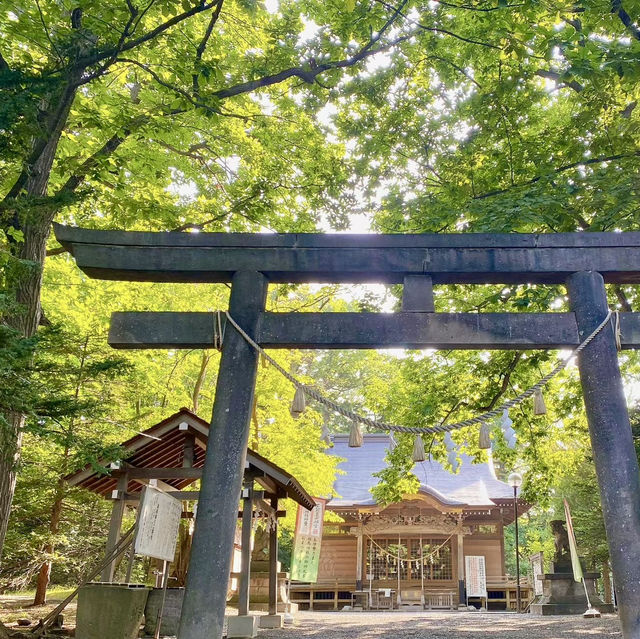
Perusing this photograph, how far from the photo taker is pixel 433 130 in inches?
399

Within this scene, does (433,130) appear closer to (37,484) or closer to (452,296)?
(452,296)

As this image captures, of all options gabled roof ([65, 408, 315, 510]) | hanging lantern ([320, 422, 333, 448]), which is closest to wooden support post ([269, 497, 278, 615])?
gabled roof ([65, 408, 315, 510])

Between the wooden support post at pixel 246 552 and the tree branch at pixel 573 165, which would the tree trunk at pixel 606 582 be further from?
the tree branch at pixel 573 165

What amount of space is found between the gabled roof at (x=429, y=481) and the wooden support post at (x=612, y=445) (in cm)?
1563

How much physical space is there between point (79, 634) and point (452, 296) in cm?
791

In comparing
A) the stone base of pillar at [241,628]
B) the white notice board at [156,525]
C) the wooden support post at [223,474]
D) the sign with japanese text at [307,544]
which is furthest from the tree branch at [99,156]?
the sign with japanese text at [307,544]

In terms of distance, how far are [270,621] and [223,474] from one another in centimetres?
891

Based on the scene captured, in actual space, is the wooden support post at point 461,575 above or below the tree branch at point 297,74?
below

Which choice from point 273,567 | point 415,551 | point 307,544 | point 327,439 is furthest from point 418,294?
point 327,439

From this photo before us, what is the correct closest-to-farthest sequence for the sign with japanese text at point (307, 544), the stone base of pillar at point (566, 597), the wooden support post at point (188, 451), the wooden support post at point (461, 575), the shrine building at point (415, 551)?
the wooden support post at point (188, 451)
the sign with japanese text at point (307, 544)
the stone base of pillar at point (566, 597)
the wooden support post at point (461, 575)
the shrine building at point (415, 551)

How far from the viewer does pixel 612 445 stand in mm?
4559

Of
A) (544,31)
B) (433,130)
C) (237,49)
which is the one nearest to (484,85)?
(433,130)

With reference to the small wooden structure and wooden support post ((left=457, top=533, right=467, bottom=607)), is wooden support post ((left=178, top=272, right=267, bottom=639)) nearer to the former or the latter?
the small wooden structure

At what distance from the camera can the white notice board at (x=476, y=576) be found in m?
19.5
